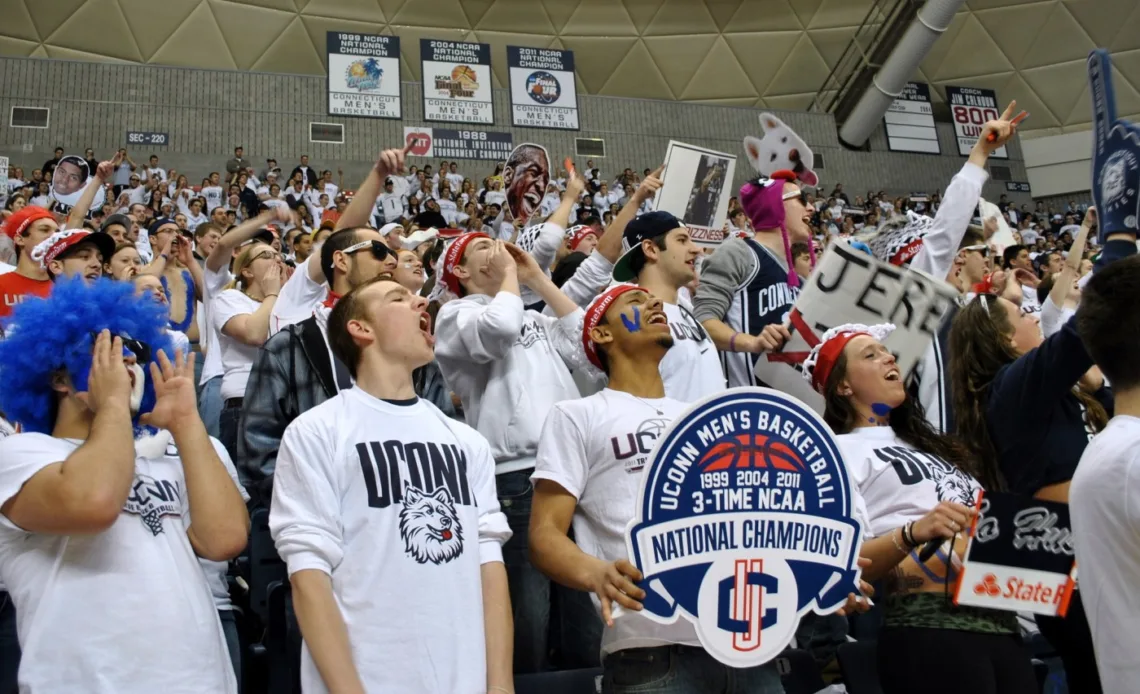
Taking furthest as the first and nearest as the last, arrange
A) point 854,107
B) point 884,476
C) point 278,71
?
point 854,107, point 278,71, point 884,476

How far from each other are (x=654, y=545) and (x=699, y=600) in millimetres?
154

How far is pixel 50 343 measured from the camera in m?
2.53

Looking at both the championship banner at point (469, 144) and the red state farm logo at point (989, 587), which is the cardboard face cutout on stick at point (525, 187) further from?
the championship banner at point (469, 144)

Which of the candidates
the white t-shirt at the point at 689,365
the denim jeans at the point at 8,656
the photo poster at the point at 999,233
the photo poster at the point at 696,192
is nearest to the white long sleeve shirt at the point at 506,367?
the white t-shirt at the point at 689,365

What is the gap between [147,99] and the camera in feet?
63.3

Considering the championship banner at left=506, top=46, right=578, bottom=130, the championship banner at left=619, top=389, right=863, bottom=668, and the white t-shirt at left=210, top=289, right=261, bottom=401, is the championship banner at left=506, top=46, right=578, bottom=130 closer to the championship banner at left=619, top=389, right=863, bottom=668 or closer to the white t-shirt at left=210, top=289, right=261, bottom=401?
the white t-shirt at left=210, top=289, right=261, bottom=401

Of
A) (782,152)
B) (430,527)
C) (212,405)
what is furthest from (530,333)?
(782,152)

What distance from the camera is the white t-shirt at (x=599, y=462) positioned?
2.86 m

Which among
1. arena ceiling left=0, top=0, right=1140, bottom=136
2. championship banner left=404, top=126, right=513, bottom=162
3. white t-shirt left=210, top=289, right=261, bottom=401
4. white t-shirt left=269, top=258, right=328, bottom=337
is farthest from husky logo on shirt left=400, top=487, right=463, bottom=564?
arena ceiling left=0, top=0, right=1140, bottom=136

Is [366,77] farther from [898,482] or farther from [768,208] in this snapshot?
[898,482]

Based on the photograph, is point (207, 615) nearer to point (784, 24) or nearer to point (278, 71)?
point (278, 71)

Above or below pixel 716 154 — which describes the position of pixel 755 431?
below

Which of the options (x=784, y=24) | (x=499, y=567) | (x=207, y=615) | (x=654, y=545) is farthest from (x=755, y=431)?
(x=784, y=24)

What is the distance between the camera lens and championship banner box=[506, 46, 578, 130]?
816 inches
